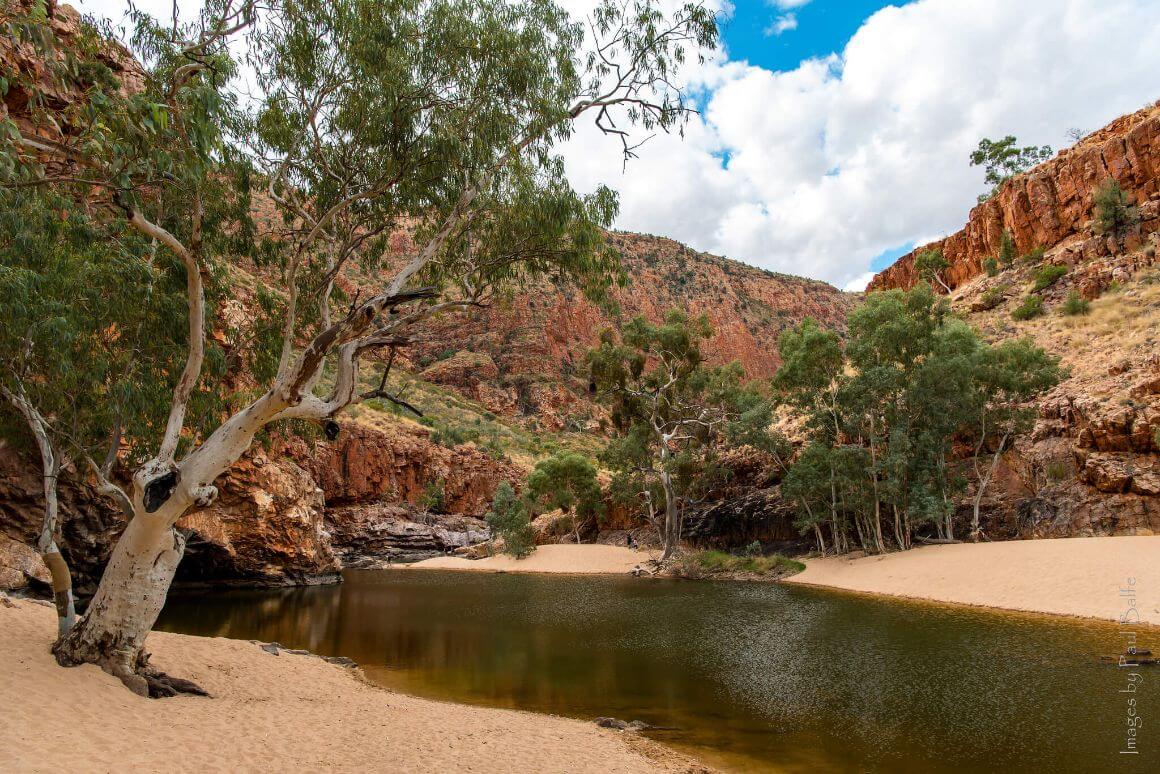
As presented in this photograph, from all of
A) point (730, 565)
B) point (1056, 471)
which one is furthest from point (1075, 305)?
point (730, 565)

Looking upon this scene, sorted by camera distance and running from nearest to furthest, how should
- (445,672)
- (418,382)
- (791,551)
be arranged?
(445,672) → (791,551) → (418,382)

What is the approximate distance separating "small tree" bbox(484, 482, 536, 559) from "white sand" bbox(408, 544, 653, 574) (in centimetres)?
56

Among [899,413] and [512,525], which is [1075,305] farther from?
[512,525]

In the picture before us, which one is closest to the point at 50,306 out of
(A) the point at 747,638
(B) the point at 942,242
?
(A) the point at 747,638

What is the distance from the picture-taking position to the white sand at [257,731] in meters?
5.33

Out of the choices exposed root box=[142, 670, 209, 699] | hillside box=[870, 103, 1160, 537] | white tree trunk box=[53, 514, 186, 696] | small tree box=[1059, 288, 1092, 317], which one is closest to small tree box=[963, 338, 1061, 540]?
hillside box=[870, 103, 1160, 537]

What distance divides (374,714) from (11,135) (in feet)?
24.0

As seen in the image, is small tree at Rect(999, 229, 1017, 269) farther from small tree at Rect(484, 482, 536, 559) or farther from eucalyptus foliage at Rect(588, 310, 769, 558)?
small tree at Rect(484, 482, 536, 559)

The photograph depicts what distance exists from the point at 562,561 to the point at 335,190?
94.8ft

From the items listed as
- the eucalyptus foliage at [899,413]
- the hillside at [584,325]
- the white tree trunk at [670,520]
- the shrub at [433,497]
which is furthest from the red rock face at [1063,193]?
the shrub at [433,497]

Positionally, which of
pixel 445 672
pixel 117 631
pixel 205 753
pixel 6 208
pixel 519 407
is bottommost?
pixel 445 672

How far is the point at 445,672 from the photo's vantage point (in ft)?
37.8

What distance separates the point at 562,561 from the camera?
119 feet

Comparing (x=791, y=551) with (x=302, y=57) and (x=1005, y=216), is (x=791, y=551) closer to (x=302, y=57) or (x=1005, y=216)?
(x=302, y=57)
